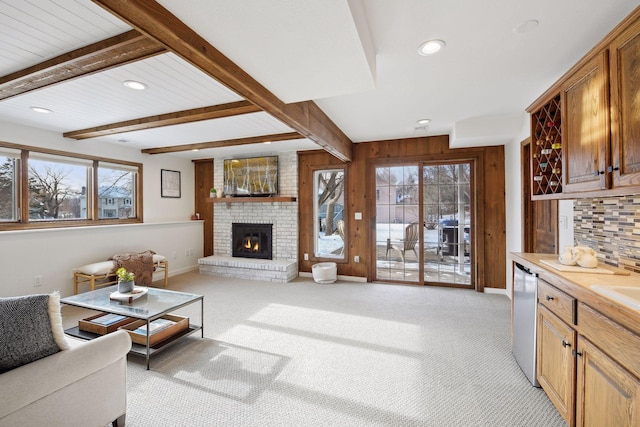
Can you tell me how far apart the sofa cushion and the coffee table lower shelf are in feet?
3.35

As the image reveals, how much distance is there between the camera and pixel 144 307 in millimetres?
2512

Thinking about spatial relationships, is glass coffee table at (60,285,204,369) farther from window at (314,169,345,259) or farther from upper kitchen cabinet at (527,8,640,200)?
upper kitchen cabinet at (527,8,640,200)

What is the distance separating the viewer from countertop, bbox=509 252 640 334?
3.78 ft

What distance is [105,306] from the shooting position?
8.25ft

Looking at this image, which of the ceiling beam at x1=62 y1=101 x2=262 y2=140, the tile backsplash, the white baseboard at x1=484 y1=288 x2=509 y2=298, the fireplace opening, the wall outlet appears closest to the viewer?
the tile backsplash

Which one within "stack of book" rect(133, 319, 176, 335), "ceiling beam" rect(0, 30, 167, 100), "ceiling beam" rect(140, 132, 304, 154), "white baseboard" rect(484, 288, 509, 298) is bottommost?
"white baseboard" rect(484, 288, 509, 298)

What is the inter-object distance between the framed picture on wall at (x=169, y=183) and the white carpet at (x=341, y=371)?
3.01 meters

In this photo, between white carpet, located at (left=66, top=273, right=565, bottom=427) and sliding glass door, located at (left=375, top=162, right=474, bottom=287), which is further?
sliding glass door, located at (left=375, top=162, right=474, bottom=287)

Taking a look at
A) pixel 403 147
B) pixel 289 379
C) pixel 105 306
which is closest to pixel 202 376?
pixel 289 379

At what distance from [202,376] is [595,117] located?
3.31 meters

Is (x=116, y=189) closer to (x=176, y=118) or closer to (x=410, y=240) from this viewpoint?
(x=176, y=118)

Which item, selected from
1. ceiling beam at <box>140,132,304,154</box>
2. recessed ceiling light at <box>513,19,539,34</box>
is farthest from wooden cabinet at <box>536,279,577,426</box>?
ceiling beam at <box>140,132,304,154</box>

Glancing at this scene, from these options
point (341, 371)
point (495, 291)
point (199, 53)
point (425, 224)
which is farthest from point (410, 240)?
point (199, 53)

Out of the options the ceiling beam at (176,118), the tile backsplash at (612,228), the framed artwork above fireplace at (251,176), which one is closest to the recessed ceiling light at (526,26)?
the tile backsplash at (612,228)
